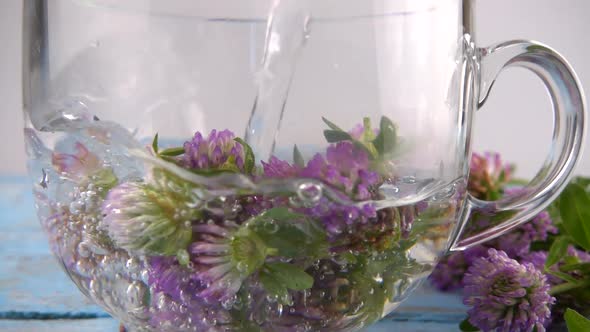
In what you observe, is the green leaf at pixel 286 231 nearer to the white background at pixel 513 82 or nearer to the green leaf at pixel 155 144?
the green leaf at pixel 155 144

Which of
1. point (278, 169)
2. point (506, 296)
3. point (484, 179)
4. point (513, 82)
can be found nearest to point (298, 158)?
point (278, 169)

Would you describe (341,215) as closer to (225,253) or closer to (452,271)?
(225,253)

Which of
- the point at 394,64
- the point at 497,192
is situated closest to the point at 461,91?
the point at 394,64

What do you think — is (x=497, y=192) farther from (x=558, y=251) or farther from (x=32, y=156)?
(x=32, y=156)

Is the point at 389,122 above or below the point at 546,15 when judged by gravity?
below

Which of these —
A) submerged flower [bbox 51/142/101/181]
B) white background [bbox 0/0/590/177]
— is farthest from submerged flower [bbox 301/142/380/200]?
white background [bbox 0/0/590/177]

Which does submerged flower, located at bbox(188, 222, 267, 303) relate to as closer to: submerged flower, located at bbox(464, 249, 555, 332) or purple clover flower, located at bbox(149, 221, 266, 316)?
purple clover flower, located at bbox(149, 221, 266, 316)

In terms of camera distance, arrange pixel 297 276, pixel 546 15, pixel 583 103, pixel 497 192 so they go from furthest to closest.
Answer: pixel 546 15
pixel 497 192
pixel 583 103
pixel 297 276
